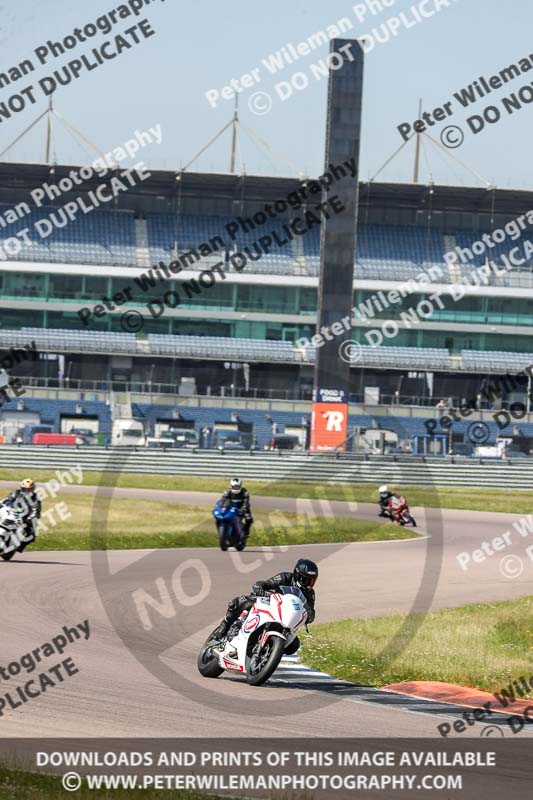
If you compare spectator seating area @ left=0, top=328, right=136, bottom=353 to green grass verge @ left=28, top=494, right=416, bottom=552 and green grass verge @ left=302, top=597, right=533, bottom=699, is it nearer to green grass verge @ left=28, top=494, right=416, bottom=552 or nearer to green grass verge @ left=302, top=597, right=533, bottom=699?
green grass verge @ left=28, top=494, right=416, bottom=552

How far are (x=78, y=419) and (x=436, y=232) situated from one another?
2797cm

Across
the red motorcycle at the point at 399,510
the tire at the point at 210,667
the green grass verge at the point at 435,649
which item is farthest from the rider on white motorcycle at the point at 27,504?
the red motorcycle at the point at 399,510

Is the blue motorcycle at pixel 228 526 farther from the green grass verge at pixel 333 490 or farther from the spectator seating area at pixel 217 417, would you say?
the spectator seating area at pixel 217 417

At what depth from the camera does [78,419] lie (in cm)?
6844

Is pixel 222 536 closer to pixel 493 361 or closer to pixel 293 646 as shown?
pixel 293 646

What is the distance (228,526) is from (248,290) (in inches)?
1988

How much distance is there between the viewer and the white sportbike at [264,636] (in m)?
12.0

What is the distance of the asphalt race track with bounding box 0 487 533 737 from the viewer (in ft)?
33.5

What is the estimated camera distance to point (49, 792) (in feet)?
25.9

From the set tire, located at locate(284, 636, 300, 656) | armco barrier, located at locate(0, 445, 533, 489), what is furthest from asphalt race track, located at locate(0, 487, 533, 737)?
armco barrier, located at locate(0, 445, 533, 489)

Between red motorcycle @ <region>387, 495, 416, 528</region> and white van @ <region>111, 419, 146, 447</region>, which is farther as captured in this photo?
white van @ <region>111, 419, 146, 447</region>

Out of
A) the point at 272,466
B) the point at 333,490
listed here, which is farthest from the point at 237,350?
the point at 333,490

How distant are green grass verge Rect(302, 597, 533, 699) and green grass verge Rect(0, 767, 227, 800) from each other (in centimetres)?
582

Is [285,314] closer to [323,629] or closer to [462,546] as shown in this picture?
[462,546]
